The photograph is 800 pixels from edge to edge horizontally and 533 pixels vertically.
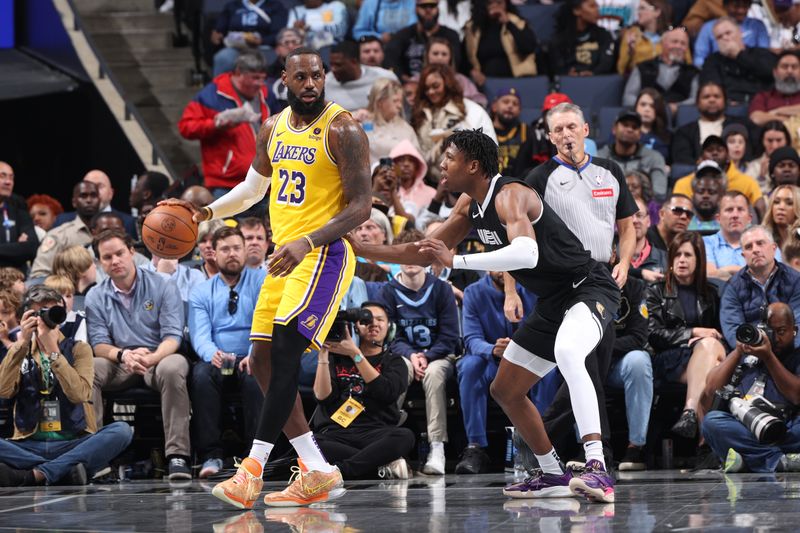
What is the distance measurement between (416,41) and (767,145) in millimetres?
3542

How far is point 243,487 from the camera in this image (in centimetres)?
521

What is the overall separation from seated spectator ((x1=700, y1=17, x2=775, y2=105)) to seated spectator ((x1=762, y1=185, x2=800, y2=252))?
291cm

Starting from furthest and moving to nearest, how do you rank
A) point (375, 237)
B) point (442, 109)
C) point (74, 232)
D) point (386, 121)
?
point (442, 109) < point (386, 121) < point (74, 232) < point (375, 237)

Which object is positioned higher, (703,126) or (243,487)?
(703,126)

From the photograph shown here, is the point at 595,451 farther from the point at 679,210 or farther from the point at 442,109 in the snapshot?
the point at 442,109

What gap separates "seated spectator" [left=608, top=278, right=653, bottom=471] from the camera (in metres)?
7.53

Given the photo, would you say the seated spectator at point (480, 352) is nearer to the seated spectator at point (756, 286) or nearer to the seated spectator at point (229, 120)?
the seated spectator at point (756, 286)

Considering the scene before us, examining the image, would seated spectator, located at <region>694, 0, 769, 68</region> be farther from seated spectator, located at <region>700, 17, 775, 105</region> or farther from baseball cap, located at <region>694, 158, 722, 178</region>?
baseball cap, located at <region>694, 158, 722, 178</region>

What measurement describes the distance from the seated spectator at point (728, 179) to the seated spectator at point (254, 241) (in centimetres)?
343

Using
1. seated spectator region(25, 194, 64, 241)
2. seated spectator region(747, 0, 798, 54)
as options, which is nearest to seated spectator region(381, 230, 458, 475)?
seated spectator region(25, 194, 64, 241)

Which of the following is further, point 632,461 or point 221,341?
point 221,341

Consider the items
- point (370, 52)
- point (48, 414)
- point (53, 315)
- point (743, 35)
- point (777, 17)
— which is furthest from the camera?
point (777, 17)

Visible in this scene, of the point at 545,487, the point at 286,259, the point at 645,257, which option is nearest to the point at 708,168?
the point at 645,257

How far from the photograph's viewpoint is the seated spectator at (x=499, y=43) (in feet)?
38.7
